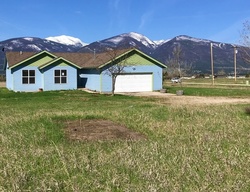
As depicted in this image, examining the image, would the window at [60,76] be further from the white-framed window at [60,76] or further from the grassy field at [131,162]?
the grassy field at [131,162]

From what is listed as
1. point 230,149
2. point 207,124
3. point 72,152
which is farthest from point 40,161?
point 207,124

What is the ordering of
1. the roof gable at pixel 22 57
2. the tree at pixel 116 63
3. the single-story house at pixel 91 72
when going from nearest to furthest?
the tree at pixel 116 63
the single-story house at pixel 91 72
the roof gable at pixel 22 57

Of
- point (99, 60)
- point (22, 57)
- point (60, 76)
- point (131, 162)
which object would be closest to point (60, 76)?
point (60, 76)

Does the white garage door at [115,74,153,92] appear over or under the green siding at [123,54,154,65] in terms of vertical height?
under

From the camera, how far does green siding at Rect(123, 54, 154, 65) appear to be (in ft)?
117

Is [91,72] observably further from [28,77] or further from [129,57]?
[28,77]

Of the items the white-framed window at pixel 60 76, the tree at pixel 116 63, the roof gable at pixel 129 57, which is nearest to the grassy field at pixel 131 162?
the tree at pixel 116 63

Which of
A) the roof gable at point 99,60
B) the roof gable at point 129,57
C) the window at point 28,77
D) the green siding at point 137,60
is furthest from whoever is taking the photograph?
the window at point 28,77

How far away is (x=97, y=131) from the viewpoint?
426 inches

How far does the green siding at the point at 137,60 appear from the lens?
35562mm

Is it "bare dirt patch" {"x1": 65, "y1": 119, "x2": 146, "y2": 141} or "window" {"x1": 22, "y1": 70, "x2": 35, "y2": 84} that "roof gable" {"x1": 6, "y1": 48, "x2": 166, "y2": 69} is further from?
"bare dirt patch" {"x1": 65, "y1": 119, "x2": 146, "y2": 141}

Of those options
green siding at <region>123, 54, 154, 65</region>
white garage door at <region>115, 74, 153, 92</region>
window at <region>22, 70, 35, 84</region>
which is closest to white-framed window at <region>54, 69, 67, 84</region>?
window at <region>22, 70, 35, 84</region>

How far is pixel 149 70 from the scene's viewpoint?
36.6 meters

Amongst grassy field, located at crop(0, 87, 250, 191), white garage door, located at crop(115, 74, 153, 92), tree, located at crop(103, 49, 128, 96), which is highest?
tree, located at crop(103, 49, 128, 96)
